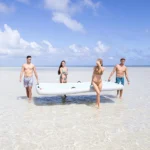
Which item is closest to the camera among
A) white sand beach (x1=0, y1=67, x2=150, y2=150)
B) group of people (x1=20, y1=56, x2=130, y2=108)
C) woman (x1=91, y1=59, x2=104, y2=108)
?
white sand beach (x1=0, y1=67, x2=150, y2=150)

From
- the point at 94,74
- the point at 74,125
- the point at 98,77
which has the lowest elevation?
the point at 74,125

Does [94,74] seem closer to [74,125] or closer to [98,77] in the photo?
[98,77]

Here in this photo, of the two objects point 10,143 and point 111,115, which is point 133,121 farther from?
point 10,143

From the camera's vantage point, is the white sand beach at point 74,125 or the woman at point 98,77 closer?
the white sand beach at point 74,125

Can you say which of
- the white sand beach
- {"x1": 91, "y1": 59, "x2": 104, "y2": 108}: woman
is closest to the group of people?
{"x1": 91, "y1": 59, "x2": 104, "y2": 108}: woman

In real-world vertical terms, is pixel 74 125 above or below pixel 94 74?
below

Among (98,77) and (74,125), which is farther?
(98,77)

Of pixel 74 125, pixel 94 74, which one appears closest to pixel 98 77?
pixel 94 74

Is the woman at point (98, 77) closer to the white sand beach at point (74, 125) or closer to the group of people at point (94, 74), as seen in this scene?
the group of people at point (94, 74)

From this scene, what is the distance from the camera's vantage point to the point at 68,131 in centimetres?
548

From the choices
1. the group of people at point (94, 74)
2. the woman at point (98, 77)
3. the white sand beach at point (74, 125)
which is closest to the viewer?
the white sand beach at point (74, 125)

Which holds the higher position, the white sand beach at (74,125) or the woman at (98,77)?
the woman at (98,77)

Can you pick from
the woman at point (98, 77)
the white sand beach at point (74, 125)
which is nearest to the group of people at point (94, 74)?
the woman at point (98, 77)

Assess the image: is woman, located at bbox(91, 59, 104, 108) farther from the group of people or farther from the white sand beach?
the white sand beach
